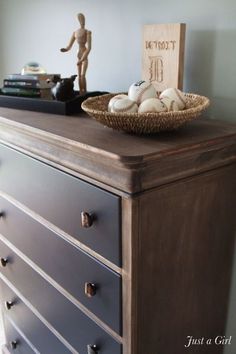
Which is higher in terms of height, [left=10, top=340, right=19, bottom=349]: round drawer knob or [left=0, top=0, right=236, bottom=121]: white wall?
[left=0, top=0, right=236, bottom=121]: white wall

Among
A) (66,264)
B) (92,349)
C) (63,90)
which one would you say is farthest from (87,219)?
(63,90)

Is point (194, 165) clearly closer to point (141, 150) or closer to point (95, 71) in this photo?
point (141, 150)

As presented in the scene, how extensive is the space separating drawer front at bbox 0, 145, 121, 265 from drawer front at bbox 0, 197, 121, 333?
52mm

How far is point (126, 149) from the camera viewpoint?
760 millimetres

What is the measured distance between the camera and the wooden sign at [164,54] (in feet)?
3.54

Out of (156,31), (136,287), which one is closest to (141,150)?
(136,287)

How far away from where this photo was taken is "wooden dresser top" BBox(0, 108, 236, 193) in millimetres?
749

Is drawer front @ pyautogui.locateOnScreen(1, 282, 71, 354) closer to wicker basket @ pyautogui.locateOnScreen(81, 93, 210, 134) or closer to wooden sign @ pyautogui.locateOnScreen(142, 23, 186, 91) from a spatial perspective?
wicker basket @ pyautogui.locateOnScreen(81, 93, 210, 134)

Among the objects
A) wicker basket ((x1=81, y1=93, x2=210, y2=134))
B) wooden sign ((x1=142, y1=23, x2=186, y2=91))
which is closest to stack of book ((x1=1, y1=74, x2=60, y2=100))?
wooden sign ((x1=142, y1=23, x2=186, y2=91))

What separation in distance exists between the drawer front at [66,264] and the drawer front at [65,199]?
Answer: 0.17 ft

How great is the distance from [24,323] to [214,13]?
4.27ft

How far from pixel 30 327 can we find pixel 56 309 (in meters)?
0.30

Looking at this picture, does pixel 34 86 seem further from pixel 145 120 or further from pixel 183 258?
pixel 183 258

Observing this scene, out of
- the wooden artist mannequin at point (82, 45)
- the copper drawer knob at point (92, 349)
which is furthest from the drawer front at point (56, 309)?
the wooden artist mannequin at point (82, 45)
